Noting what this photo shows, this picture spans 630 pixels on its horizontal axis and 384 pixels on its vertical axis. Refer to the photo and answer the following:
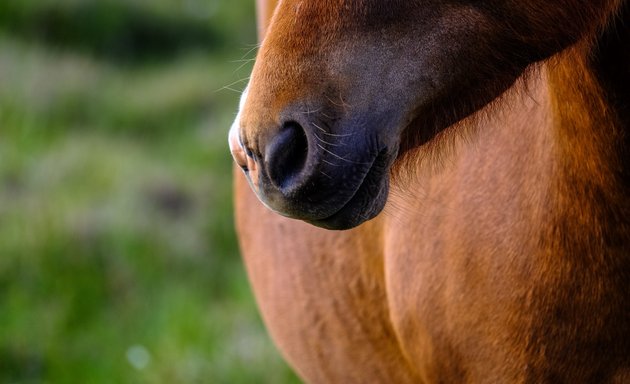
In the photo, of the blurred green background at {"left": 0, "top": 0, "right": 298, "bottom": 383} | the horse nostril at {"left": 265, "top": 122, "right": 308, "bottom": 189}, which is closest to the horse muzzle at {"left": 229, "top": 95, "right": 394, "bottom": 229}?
the horse nostril at {"left": 265, "top": 122, "right": 308, "bottom": 189}

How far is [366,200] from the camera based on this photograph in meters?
1.62

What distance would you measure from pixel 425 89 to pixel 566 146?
15.3 inches

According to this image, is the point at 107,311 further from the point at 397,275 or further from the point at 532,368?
the point at 532,368

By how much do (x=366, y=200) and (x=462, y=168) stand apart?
499 mm

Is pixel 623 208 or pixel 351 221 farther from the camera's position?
pixel 623 208

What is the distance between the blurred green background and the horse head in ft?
8.66

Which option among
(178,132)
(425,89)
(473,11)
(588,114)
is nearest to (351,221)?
(425,89)

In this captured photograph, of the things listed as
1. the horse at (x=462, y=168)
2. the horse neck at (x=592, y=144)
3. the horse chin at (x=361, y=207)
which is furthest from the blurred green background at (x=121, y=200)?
the horse chin at (x=361, y=207)

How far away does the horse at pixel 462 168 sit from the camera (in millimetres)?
1545

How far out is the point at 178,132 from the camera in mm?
7070

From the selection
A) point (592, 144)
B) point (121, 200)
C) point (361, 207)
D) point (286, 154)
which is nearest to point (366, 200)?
point (361, 207)

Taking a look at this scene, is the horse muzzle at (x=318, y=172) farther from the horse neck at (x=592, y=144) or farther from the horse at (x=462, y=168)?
the horse neck at (x=592, y=144)

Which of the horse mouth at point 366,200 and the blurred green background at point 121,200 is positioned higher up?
the horse mouth at point 366,200

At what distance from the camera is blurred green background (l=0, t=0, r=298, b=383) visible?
448cm
